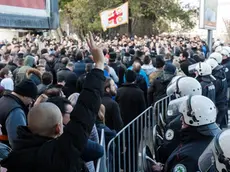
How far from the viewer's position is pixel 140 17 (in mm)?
34938

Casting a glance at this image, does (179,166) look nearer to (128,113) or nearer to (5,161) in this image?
(5,161)

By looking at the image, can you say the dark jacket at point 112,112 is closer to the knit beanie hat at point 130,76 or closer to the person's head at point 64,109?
the knit beanie hat at point 130,76

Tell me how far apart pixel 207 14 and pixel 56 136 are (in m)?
12.2

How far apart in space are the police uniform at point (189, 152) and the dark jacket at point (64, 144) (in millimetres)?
1223

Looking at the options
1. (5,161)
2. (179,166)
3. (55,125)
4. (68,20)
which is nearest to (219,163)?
(179,166)

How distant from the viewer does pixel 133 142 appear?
224 inches

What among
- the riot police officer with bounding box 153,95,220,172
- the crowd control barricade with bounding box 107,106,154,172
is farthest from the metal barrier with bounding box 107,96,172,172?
the riot police officer with bounding box 153,95,220,172

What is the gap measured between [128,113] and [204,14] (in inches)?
296

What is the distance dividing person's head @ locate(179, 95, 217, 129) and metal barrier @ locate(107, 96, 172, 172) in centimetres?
88

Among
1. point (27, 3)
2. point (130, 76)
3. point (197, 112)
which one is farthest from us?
point (130, 76)

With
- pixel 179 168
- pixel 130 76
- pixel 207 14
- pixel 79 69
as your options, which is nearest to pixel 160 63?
pixel 130 76

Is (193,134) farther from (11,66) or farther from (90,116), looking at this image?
(11,66)

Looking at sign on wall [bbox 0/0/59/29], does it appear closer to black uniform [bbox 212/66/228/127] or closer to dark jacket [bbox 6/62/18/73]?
black uniform [bbox 212/66/228/127]

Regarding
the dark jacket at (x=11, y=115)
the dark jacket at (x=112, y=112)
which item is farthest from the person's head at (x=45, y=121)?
the dark jacket at (x=112, y=112)
